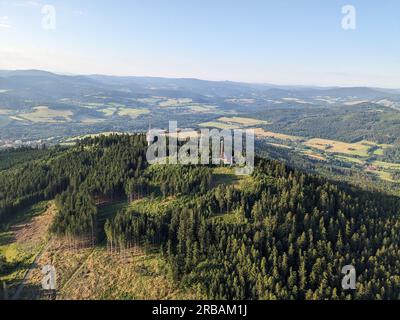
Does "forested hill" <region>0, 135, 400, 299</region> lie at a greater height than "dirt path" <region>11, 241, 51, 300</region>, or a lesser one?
greater

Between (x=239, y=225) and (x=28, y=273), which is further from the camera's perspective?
(x=239, y=225)

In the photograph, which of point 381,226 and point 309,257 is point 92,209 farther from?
point 381,226

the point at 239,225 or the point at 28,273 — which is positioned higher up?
the point at 239,225

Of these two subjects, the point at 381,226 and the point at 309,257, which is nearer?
the point at 309,257

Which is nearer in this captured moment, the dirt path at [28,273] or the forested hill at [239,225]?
the forested hill at [239,225]

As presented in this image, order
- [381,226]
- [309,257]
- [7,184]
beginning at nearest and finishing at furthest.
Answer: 1. [309,257]
2. [381,226]
3. [7,184]

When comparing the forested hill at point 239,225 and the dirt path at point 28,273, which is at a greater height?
the forested hill at point 239,225

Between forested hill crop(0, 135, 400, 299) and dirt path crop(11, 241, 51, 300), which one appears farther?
dirt path crop(11, 241, 51, 300)
